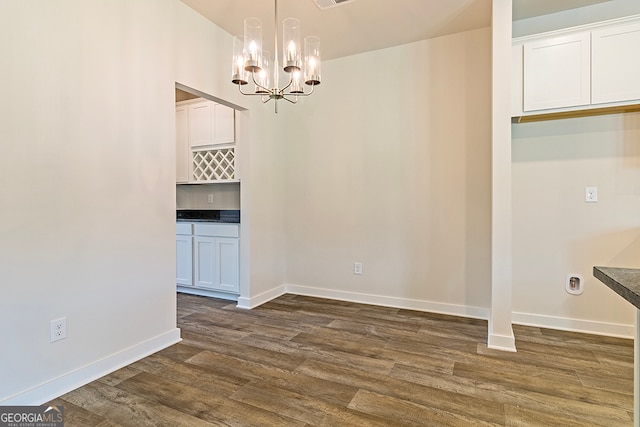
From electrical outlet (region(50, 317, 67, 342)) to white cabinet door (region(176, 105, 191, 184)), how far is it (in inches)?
111

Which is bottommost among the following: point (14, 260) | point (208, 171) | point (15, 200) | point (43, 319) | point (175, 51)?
point (43, 319)

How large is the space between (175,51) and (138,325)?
2.10 meters

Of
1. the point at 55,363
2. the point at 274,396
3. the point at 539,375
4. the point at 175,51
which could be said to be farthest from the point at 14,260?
the point at 539,375

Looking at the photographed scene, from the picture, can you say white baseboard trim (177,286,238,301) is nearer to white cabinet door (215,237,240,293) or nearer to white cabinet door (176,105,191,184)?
white cabinet door (215,237,240,293)

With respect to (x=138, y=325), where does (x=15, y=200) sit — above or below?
above

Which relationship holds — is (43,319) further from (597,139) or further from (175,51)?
(597,139)

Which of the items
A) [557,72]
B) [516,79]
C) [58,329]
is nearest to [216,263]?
[58,329]

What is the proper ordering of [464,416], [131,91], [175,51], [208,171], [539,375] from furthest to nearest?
[208,171]
[175,51]
[131,91]
[539,375]
[464,416]

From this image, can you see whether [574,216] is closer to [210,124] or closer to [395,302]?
[395,302]

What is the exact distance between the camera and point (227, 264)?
370 cm

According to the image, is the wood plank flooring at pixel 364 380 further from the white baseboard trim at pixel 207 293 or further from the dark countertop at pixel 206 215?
the dark countertop at pixel 206 215

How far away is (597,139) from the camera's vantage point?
266cm

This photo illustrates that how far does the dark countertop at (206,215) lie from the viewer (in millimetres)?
4135

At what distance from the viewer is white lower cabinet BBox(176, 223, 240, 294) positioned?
12.0 ft
